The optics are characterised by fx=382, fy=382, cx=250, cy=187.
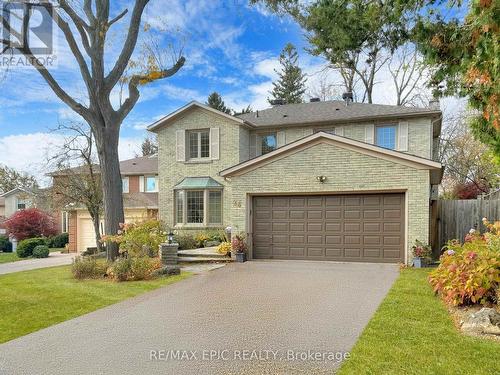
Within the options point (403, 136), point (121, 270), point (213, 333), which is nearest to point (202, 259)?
point (121, 270)

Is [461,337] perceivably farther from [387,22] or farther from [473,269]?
[387,22]

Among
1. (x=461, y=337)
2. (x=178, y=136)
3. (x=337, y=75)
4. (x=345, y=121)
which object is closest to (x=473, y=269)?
(x=461, y=337)

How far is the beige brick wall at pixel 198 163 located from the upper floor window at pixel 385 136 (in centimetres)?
635

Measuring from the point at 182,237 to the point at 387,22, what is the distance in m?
12.3

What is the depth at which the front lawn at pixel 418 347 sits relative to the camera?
4.50 meters

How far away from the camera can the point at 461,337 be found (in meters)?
5.50

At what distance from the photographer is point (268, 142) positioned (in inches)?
767

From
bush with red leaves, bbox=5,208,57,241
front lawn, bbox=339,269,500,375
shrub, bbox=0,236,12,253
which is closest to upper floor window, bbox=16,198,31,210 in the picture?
shrub, bbox=0,236,12,253

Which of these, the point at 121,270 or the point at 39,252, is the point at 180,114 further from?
the point at 121,270

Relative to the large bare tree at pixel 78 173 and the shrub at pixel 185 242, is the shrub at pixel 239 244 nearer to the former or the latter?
the shrub at pixel 185 242

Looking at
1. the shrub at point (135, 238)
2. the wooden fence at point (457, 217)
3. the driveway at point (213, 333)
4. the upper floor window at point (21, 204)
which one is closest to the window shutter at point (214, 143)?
the shrub at point (135, 238)

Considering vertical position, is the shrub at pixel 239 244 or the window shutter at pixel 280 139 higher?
the window shutter at pixel 280 139

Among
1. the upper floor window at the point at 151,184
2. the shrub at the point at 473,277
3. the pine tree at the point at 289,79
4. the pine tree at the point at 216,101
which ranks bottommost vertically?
the shrub at the point at 473,277

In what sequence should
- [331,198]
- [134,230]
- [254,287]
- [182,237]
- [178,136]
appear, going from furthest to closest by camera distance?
[178,136] < [182,237] < [331,198] < [134,230] < [254,287]
